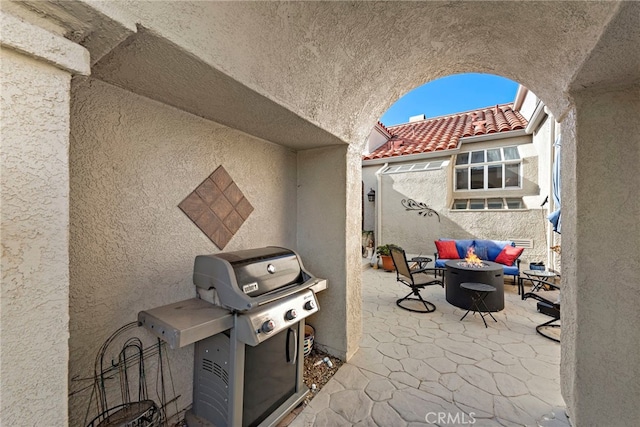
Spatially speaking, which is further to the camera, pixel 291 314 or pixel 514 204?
pixel 514 204

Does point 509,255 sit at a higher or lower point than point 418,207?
lower

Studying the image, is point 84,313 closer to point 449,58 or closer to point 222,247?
point 222,247

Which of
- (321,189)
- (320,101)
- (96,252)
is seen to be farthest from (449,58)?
(96,252)

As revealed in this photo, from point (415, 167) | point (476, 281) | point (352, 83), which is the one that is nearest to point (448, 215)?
point (415, 167)

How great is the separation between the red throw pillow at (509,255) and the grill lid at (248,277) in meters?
7.48

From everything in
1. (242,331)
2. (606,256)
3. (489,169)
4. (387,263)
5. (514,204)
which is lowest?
(387,263)

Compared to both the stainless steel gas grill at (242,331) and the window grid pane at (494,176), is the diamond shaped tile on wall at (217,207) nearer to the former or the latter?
the stainless steel gas grill at (242,331)

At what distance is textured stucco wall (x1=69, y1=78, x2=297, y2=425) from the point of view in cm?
204

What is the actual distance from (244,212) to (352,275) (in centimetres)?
193

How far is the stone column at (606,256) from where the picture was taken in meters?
2.22

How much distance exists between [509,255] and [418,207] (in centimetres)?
364

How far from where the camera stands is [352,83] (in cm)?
296

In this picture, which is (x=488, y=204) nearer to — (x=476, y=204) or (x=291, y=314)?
(x=476, y=204)

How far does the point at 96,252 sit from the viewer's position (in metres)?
2.13
